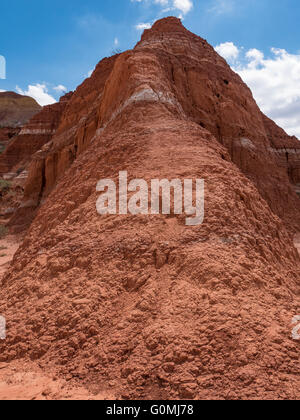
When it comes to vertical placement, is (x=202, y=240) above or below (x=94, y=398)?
above

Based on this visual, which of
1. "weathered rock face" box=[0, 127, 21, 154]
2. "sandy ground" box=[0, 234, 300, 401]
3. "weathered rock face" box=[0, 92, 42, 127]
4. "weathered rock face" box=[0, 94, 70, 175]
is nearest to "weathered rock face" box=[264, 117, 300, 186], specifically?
"sandy ground" box=[0, 234, 300, 401]

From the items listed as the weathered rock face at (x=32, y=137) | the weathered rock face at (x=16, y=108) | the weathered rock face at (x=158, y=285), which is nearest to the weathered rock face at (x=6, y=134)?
the weathered rock face at (x=32, y=137)

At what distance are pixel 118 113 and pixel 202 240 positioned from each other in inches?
239

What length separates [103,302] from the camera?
3.60m

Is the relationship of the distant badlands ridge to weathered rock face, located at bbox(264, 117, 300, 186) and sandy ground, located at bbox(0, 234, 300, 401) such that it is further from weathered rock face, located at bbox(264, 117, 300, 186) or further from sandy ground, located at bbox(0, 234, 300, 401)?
sandy ground, located at bbox(0, 234, 300, 401)

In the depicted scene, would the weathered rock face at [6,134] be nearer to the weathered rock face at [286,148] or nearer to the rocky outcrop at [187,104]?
the rocky outcrop at [187,104]

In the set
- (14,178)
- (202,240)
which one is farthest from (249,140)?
(14,178)

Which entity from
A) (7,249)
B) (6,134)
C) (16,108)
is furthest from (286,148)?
(16,108)

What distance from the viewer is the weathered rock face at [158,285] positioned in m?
2.66

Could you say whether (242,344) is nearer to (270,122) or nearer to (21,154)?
(270,122)

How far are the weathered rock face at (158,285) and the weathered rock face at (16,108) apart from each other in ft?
175

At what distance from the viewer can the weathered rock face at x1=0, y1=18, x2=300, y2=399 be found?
2664mm

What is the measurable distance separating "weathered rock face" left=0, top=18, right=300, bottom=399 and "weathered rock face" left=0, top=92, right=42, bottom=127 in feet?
175

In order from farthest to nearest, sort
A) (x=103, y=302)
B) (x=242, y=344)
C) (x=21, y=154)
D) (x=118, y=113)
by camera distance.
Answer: (x=21, y=154)
(x=118, y=113)
(x=103, y=302)
(x=242, y=344)
